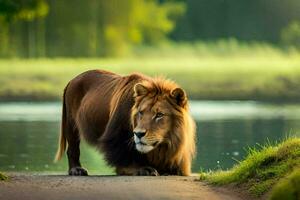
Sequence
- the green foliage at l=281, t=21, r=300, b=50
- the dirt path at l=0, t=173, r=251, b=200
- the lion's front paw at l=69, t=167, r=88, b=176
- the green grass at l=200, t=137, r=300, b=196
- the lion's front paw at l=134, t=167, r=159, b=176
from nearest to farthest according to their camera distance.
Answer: the dirt path at l=0, t=173, r=251, b=200 < the green grass at l=200, t=137, r=300, b=196 < the lion's front paw at l=134, t=167, r=159, b=176 < the lion's front paw at l=69, t=167, r=88, b=176 < the green foliage at l=281, t=21, r=300, b=50

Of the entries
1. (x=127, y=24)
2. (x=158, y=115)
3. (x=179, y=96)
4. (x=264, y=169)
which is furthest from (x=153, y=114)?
(x=127, y=24)

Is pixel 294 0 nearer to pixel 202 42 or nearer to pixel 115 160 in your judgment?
pixel 202 42

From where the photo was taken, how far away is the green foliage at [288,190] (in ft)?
30.8

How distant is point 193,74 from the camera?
75.5 metres

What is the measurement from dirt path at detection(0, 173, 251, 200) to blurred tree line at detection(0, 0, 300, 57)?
160 feet

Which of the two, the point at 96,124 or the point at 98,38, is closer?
the point at 96,124

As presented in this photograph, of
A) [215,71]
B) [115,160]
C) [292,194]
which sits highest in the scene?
[292,194]

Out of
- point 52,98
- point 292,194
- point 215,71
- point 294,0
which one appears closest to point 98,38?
point 52,98

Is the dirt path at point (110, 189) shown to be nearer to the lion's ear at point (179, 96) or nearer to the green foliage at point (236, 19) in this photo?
the lion's ear at point (179, 96)

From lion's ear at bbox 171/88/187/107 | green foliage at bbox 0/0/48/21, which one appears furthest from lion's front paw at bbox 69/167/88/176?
green foliage at bbox 0/0/48/21

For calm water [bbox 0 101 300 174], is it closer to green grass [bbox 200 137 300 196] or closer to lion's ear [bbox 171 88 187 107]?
lion's ear [bbox 171 88 187 107]

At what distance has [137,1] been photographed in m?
74.1

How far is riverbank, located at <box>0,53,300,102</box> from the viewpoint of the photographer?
6881 centimetres

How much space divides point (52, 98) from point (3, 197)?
5819 centimetres
